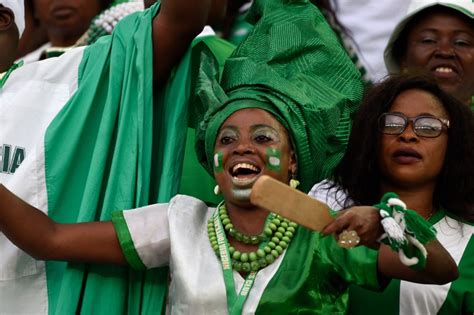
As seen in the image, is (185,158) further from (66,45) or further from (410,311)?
(66,45)

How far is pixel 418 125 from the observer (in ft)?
14.3

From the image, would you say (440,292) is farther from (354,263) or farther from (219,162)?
(219,162)

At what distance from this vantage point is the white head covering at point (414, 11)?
5.23 m

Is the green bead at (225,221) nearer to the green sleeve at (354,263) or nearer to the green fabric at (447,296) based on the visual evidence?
the green sleeve at (354,263)

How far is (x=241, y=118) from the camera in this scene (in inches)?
169

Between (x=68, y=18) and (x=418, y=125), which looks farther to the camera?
(x=68, y=18)

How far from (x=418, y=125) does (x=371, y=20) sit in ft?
5.06

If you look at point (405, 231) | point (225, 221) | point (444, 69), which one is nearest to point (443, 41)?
point (444, 69)

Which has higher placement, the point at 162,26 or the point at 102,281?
the point at 162,26

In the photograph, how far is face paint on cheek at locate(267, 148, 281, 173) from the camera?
4.23 meters

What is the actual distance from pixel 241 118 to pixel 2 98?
34.8 inches

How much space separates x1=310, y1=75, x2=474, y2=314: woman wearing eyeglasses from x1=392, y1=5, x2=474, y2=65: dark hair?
0.82 metres

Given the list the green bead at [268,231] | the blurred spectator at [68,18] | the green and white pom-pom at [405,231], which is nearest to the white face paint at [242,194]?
the green bead at [268,231]

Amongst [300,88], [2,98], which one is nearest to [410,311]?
[300,88]
